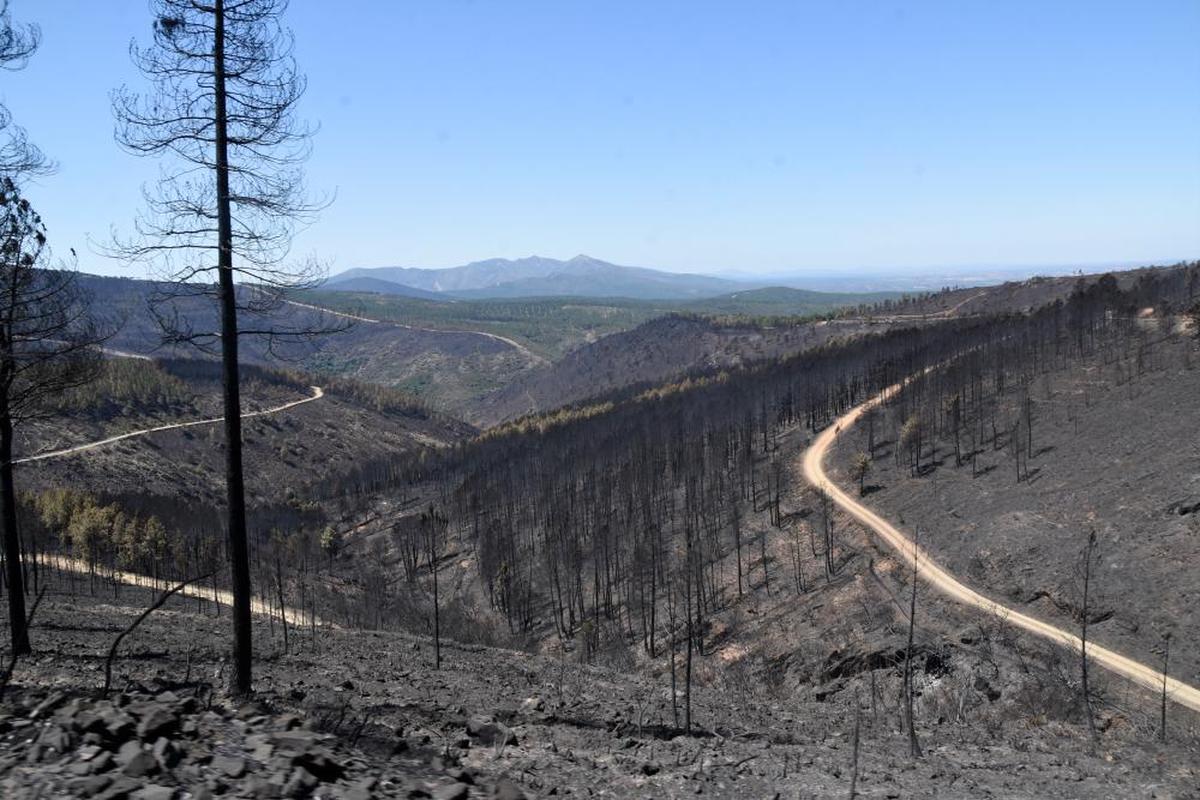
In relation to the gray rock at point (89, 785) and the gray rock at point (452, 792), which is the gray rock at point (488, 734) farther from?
the gray rock at point (89, 785)

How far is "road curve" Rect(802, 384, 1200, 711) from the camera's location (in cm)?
3297

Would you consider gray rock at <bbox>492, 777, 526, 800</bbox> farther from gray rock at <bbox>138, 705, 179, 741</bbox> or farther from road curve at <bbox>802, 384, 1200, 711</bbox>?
road curve at <bbox>802, 384, 1200, 711</bbox>

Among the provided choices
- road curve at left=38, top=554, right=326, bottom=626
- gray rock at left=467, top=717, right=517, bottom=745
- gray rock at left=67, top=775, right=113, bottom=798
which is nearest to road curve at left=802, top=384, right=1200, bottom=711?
gray rock at left=467, top=717, right=517, bottom=745

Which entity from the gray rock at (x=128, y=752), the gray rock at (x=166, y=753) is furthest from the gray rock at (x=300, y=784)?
the gray rock at (x=128, y=752)

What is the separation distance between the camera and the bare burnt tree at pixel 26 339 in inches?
666

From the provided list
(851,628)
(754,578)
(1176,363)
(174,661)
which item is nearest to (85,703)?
(174,661)

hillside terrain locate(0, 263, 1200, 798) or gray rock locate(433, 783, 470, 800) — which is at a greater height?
gray rock locate(433, 783, 470, 800)

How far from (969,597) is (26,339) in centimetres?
5211

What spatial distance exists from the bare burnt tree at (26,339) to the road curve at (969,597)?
112 feet

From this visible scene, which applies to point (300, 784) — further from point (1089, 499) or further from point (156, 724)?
point (1089, 499)

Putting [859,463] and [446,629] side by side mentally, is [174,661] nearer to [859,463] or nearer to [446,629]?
[446,629]

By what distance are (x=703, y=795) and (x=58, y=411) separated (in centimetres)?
2110

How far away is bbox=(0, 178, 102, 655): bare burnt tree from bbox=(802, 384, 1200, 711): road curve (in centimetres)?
3410

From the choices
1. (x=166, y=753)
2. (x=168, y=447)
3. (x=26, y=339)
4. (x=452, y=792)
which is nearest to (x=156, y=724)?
(x=166, y=753)
